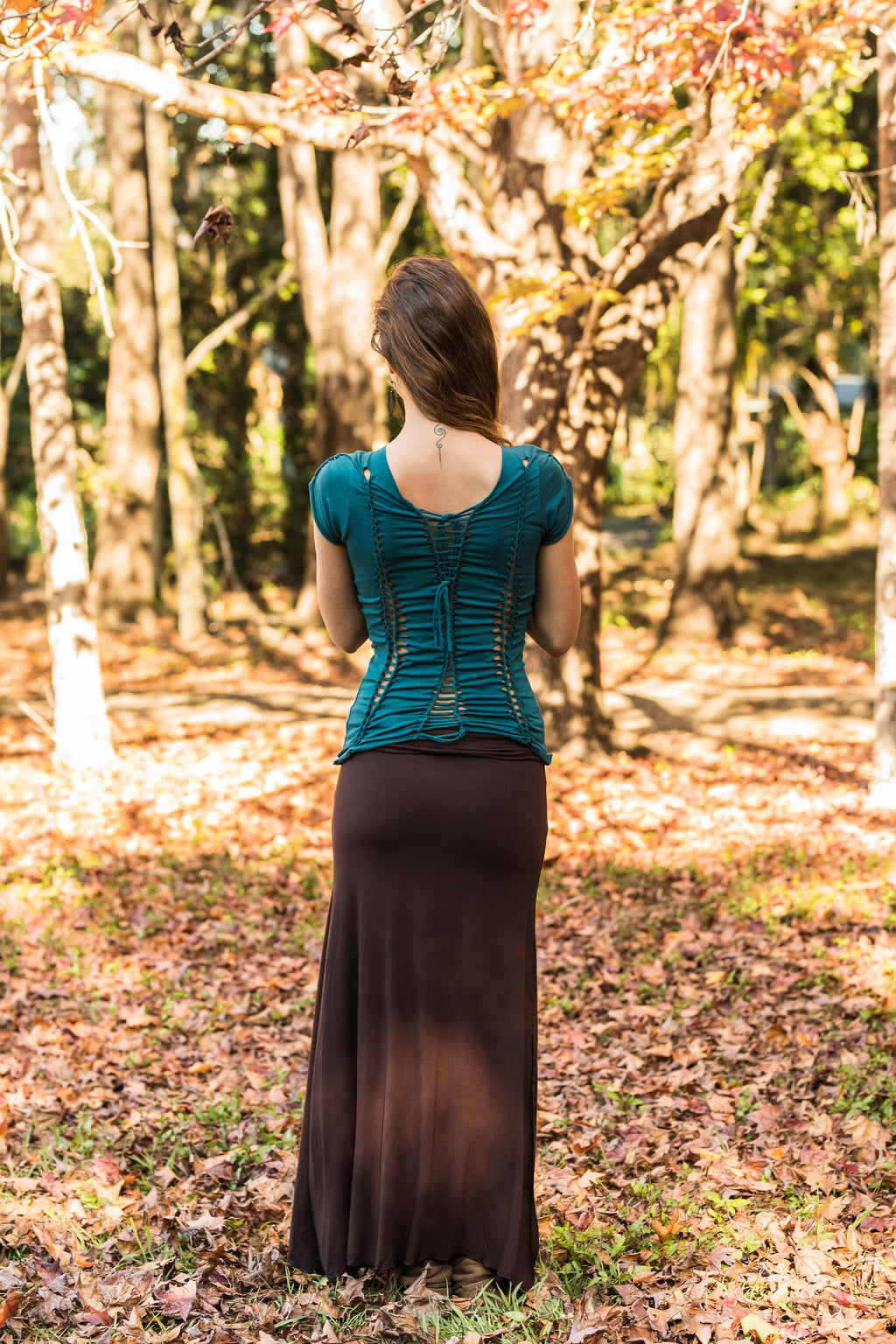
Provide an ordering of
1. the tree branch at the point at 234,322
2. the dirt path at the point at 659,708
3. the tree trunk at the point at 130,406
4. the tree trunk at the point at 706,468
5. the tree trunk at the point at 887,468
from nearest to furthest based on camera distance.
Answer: the tree trunk at the point at 887,468 → the dirt path at the point at 659,708 → the tree trunk at the point at 706,468 → the tree trunk at the point at 130,406 → the tree branch at the point at 234,322

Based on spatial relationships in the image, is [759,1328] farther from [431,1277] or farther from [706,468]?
[706,468]

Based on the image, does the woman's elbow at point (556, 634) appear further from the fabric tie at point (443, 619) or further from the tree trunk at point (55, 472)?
the tree trunk at point (55, 472)

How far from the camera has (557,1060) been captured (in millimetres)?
4957

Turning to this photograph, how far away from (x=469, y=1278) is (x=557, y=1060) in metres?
1.87

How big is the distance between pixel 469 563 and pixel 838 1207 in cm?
231

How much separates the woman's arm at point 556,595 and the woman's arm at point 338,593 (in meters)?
0.45

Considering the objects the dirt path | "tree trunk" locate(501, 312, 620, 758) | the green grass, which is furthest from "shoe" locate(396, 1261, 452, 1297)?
the dirt path

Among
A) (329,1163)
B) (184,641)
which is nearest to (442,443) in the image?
(329,1163)

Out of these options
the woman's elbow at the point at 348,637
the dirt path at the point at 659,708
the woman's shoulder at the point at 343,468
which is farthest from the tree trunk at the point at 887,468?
the woman's shoulder at the point at 343,468

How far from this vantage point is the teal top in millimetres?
2865

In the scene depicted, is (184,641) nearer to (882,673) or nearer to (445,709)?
(882,673)

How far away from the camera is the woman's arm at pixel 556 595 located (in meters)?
2.99

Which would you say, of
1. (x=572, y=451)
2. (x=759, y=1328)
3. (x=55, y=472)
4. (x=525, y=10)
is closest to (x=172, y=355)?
(x=55, y=472)

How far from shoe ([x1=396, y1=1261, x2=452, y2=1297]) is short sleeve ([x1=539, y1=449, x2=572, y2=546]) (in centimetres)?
188
